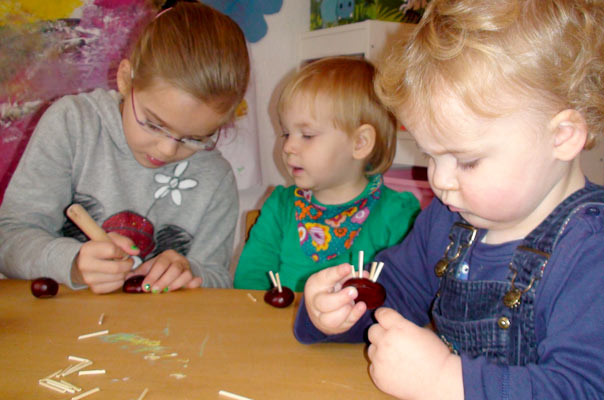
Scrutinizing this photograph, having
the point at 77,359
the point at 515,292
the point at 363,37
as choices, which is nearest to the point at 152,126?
the point at 77,359

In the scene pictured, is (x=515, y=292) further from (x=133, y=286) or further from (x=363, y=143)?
(x=363, y=143)

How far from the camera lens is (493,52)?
0.63 metres

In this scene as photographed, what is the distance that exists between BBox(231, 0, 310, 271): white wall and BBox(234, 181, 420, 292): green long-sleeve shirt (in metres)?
0.87

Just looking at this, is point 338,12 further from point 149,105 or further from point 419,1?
point 149,105

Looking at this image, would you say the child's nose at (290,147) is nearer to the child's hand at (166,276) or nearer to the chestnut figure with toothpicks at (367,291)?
the child's hand at (166,276)

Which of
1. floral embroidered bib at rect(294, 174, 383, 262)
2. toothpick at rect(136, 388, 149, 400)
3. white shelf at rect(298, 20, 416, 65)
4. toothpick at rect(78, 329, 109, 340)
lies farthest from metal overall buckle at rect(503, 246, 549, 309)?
white shelf at rect(298, 20, 416, 65)

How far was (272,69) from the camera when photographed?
242 cm

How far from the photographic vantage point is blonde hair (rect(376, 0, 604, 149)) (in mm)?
621

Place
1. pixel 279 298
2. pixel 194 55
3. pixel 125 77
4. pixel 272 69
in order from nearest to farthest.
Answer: pixel 279 298 → pixel 194 55 → pixel 125 77 → pixel 272 69

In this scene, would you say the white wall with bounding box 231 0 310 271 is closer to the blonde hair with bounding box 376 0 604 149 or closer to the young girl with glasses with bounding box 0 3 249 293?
the young girl with glasses with bounding box 0 3 249 293

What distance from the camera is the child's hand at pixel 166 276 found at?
101cm

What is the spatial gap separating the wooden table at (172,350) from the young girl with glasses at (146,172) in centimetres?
10

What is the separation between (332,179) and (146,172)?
0.50 meters

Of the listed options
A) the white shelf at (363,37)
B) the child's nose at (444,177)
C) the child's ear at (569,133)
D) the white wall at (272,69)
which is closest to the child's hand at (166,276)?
the child's nose at (444,177)
